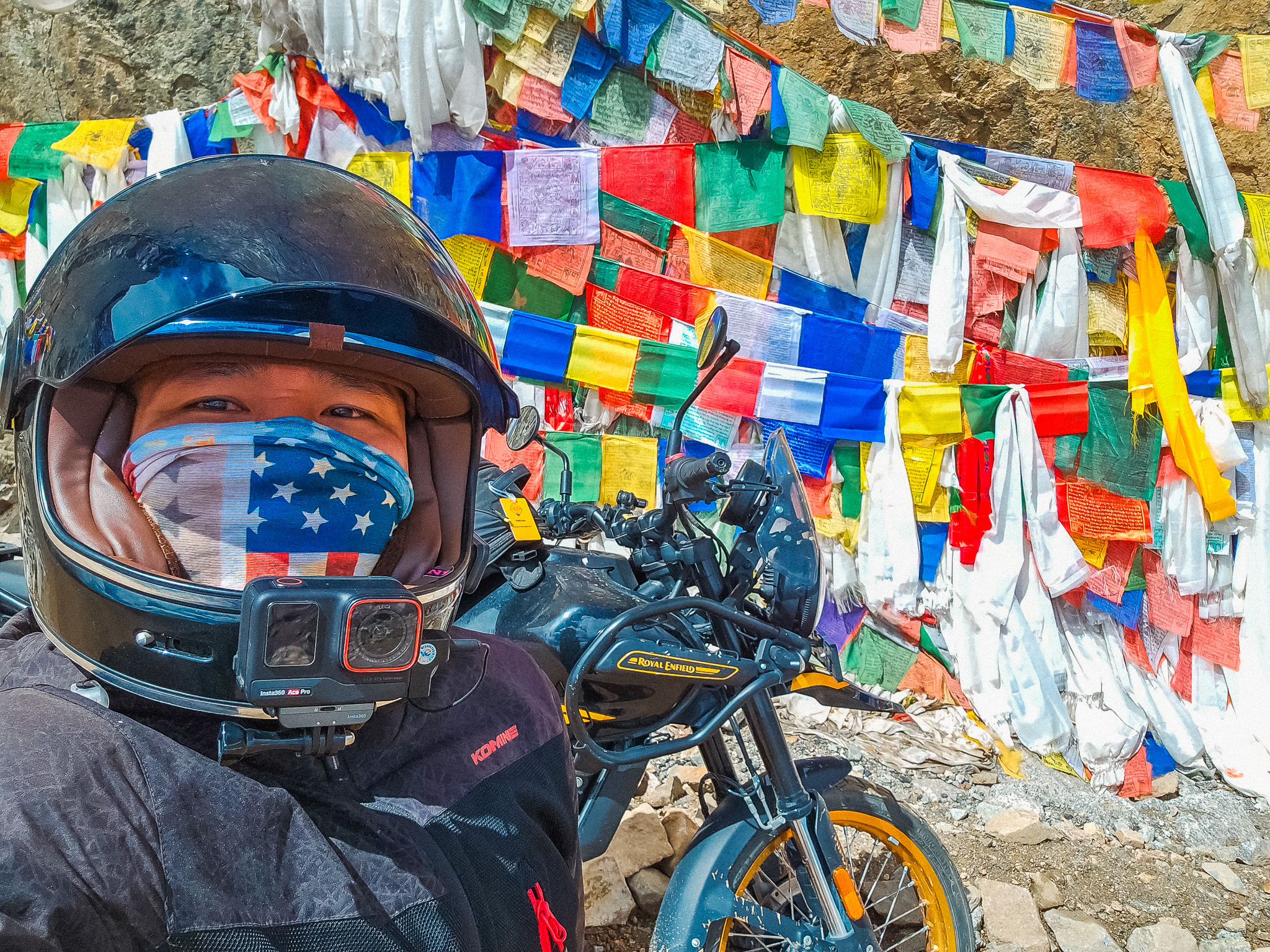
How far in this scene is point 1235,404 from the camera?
12.8ft

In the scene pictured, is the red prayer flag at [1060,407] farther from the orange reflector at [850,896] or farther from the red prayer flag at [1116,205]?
the orange reflector at [850,896]

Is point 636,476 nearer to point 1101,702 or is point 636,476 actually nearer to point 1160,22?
point 1101,702

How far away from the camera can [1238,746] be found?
3889 mm

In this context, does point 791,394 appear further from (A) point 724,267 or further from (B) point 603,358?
(B) point 603,358

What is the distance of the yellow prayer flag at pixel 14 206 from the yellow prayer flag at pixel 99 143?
0.39 metres

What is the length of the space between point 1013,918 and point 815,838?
130cm

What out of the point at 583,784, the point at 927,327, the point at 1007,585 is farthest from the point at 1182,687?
the point at 583,784

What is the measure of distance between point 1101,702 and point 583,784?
3130 millimetres

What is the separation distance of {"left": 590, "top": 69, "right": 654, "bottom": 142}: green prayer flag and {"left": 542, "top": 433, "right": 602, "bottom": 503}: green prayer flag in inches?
54.9

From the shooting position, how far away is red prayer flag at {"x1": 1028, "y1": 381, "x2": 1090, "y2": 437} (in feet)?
12.8

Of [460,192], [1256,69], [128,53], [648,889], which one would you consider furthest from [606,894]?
[128,53]

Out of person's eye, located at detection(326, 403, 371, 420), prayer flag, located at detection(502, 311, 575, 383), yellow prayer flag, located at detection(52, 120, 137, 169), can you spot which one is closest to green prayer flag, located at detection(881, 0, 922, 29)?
prayer flag, located at detection(502, 311, 575, 383)

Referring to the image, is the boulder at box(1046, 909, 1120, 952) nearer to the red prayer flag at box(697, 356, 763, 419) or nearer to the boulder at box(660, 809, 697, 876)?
the boulder at box(660, 809, 697, 876)

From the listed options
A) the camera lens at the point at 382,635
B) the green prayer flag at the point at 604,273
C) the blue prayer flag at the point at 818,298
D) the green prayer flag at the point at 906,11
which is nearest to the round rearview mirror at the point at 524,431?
the camera lens at the point at 382,635
